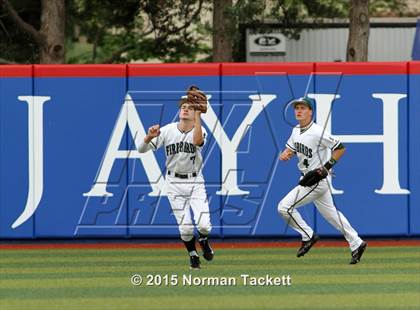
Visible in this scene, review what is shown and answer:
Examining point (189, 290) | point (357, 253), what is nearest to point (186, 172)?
point (357, 253)

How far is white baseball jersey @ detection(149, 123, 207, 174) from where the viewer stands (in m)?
15.6

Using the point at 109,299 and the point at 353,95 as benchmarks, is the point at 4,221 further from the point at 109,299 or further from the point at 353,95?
the point at 109,299

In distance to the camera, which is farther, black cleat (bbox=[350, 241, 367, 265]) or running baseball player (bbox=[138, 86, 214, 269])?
black cleat (bbox=[350, 241, 367, 265])

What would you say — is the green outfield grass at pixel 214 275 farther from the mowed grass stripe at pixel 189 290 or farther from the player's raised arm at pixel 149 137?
the player's raised arm at pixel 149 137

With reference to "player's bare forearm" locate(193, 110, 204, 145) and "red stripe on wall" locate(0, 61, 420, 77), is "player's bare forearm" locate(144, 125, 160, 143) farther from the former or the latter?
"red stripe on wall" locate(0, 61, 420, 77)

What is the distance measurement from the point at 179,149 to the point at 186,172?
0.28 metres

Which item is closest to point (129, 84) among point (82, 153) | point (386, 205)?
point (82, 153)

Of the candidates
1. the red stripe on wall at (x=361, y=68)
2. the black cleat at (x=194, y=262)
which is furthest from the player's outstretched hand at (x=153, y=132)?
the red stripe on wall at (x=361, y=68)

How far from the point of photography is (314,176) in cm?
1623

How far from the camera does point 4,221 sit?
1925 centimetres

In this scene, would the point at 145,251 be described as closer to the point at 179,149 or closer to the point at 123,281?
the point at 179,149

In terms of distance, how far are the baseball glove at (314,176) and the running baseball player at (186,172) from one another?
1387mm

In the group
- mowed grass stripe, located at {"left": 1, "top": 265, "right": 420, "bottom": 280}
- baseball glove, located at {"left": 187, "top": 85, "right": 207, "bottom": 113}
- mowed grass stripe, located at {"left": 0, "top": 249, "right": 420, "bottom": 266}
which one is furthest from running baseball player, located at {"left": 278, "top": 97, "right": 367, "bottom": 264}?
baseball glove, located at {"left": 187, "top": 85, "right": 207, "bottom": 113}

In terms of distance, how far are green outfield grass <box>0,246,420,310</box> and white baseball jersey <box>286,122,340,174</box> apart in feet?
3.95
